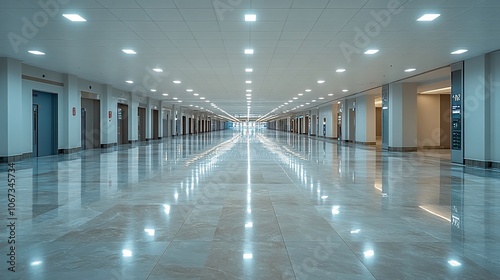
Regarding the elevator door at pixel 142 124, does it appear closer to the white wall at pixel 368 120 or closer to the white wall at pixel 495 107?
the white wall at pixel 368 120

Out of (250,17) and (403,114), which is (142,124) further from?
(250,17)

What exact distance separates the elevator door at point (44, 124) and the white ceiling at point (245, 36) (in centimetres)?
197

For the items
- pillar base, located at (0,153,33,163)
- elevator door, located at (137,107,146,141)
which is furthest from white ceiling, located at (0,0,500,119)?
elevator door, located at (137,107,146,141)

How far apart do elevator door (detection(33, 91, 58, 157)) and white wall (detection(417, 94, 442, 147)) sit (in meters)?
24.4

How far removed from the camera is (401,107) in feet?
78.9

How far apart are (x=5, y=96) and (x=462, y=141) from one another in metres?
19.5

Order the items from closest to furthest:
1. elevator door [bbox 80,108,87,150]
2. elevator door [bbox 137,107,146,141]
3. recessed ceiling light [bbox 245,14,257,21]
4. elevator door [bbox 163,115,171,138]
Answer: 1. recessed ceiling light [bbox 245,14,257,21]
2. elevator door [bbox 80,108,87,150]
3. elevator door [bbox 137,107,146,141]
4. elevator door [bbox 163,115,171,138]

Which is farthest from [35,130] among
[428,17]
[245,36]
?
[428,17]

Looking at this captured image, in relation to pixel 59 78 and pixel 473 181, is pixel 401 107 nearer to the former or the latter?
pixel 473 181

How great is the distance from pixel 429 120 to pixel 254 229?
2599 cm

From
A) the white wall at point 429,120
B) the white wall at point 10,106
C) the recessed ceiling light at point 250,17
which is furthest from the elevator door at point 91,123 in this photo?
the white wall at point 429,120

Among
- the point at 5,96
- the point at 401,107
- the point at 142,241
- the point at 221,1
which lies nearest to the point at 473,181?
the point at 221,1

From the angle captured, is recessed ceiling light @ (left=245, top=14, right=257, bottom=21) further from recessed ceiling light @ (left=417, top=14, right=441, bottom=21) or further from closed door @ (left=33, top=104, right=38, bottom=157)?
closed door @ (left=33, top=104, right=38, bottom=157)

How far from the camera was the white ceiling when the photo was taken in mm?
8977
